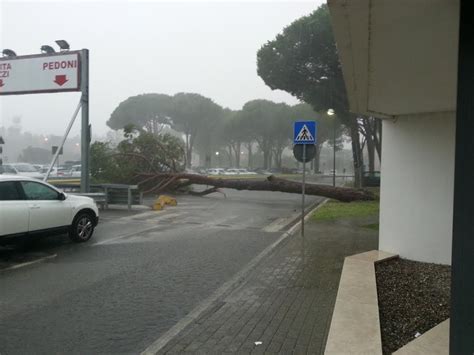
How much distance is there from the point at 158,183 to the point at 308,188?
26.1 ft

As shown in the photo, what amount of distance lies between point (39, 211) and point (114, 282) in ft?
9.72

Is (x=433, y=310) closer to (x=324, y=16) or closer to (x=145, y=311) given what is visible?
(x=145, y=311)

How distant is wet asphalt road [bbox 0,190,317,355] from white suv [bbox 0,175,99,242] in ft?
1.44

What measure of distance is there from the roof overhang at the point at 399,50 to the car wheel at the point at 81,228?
6.37 metres

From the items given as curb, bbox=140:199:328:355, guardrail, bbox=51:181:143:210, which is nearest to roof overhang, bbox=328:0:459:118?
curb, bbox=140:199:328:355

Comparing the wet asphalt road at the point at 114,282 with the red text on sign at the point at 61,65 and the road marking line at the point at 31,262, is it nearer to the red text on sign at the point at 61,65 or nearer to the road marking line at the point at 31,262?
the road marking line at the point at 31,262

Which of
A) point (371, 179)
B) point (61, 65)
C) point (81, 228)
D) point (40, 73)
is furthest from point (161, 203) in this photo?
point (371, 179)

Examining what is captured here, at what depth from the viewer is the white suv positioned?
7.84m

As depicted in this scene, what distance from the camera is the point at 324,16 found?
2702 centimetres

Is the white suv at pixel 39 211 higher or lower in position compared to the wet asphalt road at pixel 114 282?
higher

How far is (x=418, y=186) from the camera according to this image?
23.8 ft

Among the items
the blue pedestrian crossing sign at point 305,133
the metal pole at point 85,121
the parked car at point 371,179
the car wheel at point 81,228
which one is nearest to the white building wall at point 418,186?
the blue pedestrian crossing sign at point 305,133

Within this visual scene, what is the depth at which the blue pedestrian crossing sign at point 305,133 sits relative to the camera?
1080 cm

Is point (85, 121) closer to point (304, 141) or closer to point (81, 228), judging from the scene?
point (81, 228)
